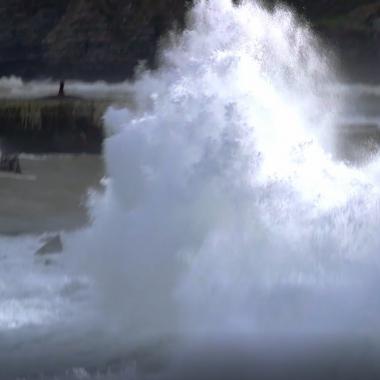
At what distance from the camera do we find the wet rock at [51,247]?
12539 millimetres

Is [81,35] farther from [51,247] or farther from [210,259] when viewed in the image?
[210,259]

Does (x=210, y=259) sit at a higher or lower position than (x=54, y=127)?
lower

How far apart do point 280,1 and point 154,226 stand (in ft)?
67.2

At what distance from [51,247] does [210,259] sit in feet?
11.3

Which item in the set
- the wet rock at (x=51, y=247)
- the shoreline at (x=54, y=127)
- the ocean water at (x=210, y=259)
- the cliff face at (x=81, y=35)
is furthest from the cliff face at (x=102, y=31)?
the ocean water at (x=210, y=259)

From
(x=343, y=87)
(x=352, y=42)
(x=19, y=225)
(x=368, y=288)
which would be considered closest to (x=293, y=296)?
(x=368, y=288)

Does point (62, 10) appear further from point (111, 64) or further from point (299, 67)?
point (299, 67)

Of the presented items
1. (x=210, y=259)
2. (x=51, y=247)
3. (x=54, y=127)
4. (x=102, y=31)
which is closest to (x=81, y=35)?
(x=102, y=31)

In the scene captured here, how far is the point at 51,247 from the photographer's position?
41.6 feet

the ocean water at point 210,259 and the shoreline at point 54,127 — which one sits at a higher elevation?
the shoreline at point 54,127

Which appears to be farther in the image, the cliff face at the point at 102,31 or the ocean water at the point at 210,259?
the cliff face at the point at 102,31

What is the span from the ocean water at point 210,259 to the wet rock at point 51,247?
153 mm

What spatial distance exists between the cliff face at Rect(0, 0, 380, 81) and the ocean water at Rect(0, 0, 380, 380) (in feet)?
57.5

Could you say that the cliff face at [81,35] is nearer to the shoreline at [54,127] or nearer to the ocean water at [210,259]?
the shoreline at [54,127]
